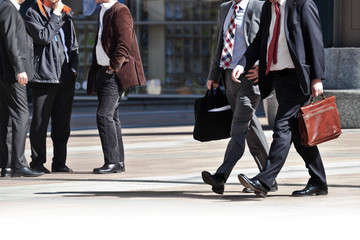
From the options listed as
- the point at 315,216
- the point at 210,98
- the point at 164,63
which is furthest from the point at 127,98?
the point at 315,216

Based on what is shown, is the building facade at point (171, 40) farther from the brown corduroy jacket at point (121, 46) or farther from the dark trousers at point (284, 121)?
the dark trousers at point (284, 121)

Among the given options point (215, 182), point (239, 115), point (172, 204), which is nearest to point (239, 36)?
point (239, 115)

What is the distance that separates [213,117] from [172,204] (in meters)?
1.06

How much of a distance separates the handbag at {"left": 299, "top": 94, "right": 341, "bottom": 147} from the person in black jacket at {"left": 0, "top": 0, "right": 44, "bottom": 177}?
2851 mm

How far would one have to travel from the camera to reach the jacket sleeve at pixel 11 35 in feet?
27.8

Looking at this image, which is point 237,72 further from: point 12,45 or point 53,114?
point 53,114

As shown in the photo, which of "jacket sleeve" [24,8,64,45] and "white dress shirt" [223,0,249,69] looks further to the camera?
"jacket sleeve" [24,8,64,45]

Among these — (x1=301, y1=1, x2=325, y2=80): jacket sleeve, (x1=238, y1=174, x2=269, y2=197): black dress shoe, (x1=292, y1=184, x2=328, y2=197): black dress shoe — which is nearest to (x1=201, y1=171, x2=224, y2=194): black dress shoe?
(x1=238, y1=174, x2=269, y2=197): black dress shoe

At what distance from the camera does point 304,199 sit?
6.88m

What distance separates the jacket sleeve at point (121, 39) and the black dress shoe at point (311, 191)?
2540mm

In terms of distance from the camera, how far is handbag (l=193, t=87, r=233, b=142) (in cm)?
738

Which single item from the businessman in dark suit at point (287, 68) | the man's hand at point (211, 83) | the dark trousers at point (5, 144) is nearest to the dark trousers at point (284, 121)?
the businessman in dark suit at point (287, 68)

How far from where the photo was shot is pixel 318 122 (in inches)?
272

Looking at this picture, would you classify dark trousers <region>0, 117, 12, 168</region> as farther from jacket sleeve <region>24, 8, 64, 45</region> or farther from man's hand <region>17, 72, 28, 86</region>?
jacket sleeve <region>24, 8, 64, 45</region>
